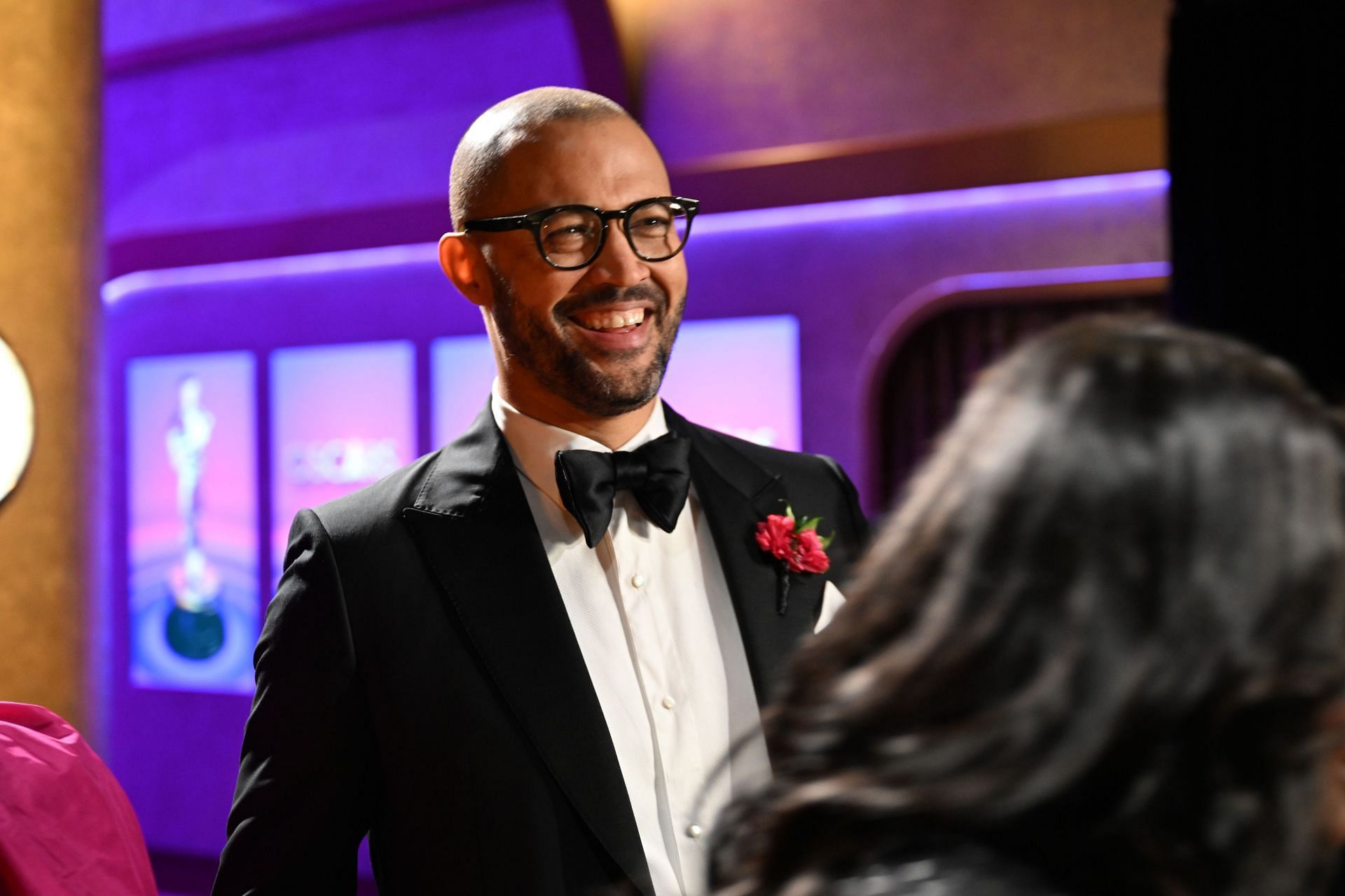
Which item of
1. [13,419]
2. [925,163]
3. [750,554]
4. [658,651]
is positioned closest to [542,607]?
[658,651]

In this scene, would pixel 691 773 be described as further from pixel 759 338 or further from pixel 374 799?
pixel 759 338

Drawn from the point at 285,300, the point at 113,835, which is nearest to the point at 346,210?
the point at 285,300

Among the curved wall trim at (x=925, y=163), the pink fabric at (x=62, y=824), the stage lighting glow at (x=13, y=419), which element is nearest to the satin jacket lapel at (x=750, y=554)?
the pink fabric at (x=62, y=824)

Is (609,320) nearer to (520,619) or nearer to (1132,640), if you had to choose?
(520,619)

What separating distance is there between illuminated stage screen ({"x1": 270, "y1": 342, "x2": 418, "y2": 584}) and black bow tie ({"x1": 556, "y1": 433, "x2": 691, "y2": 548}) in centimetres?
336

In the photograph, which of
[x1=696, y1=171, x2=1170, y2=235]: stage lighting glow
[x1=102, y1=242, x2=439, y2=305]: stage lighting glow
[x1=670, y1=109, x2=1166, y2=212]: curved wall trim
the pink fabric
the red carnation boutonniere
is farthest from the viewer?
[x1=102, y1=242, x2=439, y2=305]: stage lighting glow

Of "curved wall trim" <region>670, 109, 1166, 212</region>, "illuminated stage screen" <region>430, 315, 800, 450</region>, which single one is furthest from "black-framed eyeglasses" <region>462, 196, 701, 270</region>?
"illuminated stage screen" <region>430, 315, 800, 450</region>

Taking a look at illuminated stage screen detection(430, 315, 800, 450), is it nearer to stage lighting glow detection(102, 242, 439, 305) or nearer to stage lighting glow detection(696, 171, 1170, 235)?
stage lighting glow detection(696, 171, 1170, 235)

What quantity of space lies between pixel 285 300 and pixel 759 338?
2110 mm

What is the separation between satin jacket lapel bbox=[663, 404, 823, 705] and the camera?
148 cm

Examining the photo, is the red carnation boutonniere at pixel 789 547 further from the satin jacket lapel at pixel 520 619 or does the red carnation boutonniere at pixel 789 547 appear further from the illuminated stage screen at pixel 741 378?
the illuminated stage screen at pixel 741 378

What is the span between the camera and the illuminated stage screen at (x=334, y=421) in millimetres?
4816

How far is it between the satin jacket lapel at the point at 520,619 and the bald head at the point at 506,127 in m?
0.31

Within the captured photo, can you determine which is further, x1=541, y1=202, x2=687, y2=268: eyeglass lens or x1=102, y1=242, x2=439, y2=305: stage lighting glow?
x1=102, y1=242, x2=439, y2=305: stage lighting glow
